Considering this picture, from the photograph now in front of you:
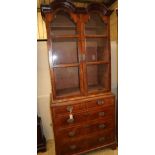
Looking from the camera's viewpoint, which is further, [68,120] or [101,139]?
[101,139]

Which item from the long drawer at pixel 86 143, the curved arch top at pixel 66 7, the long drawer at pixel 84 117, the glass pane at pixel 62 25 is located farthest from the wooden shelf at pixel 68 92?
the curved arch top at pixel 66 7

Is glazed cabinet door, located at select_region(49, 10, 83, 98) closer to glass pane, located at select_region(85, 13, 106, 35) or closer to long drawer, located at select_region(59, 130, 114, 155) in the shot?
glass pane, located at select_region(85, 13, 106, 35)

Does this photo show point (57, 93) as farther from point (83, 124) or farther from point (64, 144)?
point (64, 144)

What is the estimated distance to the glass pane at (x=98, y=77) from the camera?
176cm

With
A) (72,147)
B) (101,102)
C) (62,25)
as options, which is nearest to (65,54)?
(62,25)

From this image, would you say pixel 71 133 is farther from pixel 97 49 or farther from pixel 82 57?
pixel 97 49

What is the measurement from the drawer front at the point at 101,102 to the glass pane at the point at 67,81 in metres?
0.21

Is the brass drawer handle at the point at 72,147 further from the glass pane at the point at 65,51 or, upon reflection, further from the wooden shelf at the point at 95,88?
the glass pane at the point at 65,51

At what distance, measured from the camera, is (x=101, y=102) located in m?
1.67

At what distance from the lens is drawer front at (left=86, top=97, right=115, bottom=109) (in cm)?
162

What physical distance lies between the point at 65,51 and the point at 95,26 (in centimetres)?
48
